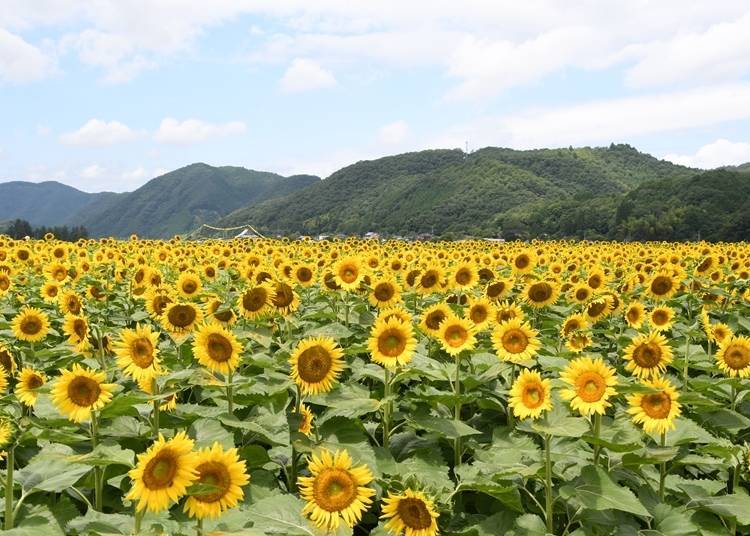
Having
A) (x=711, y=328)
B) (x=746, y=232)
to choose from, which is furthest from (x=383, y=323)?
(x=746, y=232)

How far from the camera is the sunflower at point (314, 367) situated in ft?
13.7

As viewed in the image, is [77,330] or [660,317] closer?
[77,330]

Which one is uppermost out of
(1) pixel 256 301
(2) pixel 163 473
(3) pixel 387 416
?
(1) pixel 256 301

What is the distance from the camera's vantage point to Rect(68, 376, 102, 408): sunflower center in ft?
11.7

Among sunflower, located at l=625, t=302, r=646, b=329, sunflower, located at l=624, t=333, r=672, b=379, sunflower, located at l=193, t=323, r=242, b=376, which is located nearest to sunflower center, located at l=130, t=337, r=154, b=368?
sunflower, located at l=193, t=323, r=242, b=376

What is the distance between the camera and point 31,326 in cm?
624

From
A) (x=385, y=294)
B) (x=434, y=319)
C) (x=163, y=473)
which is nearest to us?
(x=163, y=473)

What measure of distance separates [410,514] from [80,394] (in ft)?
6.68

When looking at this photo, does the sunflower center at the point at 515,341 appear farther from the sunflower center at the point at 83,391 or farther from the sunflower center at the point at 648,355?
the sunflower center at the point at 83,391

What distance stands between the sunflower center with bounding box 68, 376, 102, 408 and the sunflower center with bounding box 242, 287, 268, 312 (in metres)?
2.48

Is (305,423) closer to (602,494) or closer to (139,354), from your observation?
(139,354)

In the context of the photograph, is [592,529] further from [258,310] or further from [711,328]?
[711,328]

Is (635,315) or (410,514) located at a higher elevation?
(635,315)

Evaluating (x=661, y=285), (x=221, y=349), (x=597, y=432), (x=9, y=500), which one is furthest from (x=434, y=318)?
(x=661, y=285)
